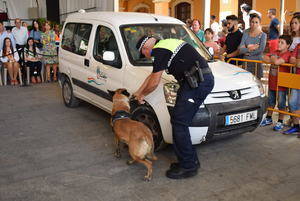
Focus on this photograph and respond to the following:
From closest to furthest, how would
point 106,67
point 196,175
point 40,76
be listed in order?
point 196,175
point 106,67
point 40,76

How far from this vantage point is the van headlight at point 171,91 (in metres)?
4.09

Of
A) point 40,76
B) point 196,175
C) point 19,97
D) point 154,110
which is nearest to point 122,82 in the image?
point 154,110

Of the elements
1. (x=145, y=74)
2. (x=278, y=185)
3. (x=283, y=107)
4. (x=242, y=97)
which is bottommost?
(x=278, y=185)

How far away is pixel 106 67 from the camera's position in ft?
17.2

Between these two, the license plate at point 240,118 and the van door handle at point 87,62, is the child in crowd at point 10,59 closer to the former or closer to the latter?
the van door handle at point 87,62

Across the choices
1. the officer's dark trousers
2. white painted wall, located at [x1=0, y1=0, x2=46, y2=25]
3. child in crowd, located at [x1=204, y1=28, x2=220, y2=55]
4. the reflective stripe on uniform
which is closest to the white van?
the officer's dark trousers

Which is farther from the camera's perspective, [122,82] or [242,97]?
[122,82]

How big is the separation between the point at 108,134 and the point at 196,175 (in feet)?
6.30

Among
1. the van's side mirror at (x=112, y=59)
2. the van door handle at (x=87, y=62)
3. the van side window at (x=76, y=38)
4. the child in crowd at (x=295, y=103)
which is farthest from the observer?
the van side window at (x=76, y=38)

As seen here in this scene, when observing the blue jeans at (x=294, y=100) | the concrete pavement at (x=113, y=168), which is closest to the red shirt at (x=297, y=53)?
the blue jeans at (x=294, y=100)

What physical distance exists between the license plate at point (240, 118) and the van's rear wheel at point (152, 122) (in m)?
0.86

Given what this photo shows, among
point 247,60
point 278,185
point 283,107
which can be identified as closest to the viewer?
point 278,185

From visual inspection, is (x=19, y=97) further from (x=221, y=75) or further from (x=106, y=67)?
(x=221, y=75)

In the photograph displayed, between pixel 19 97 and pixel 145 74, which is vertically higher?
pixel 145 74
